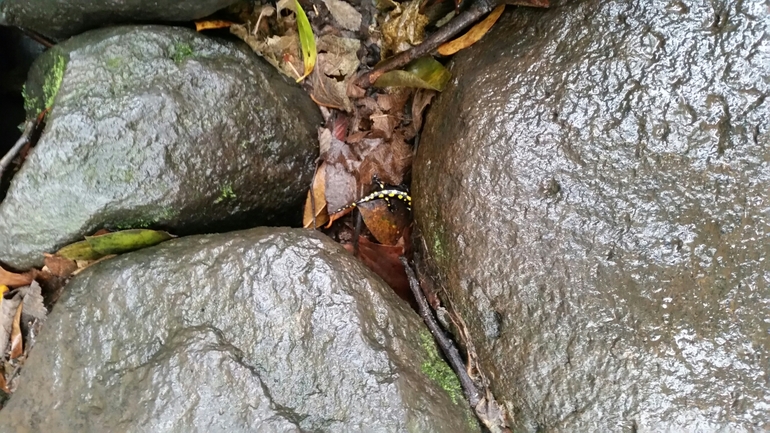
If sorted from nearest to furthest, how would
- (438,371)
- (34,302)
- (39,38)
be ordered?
(438,371) → (34,302) → (39,38)

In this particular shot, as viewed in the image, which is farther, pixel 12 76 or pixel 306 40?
pixel 12 76

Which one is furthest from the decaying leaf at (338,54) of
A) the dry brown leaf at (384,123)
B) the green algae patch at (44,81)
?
the green algae patch at (44,81)

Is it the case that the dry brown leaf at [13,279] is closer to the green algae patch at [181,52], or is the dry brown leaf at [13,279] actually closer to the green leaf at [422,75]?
the green algae patch at [181,52]

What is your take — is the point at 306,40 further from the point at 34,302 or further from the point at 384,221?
the point at 34,302

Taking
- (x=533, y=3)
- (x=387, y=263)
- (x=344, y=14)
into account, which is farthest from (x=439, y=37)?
(x=387, y=263)

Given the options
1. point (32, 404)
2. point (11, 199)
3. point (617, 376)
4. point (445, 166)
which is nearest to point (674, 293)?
point (617, 376)

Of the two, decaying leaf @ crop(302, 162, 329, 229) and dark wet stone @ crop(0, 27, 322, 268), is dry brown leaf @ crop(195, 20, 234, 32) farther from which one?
decaying leaf @ crop(302, 162, 329, 229)

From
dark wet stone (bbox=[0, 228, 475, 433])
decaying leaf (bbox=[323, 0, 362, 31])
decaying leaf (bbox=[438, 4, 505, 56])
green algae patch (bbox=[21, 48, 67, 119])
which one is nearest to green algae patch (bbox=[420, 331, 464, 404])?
dark wet stone (bbox=[0, 228, 475, 433])
